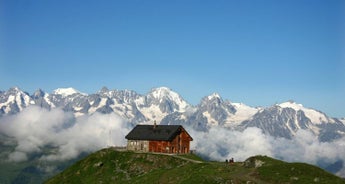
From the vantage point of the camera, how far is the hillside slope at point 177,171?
80125 millimetres

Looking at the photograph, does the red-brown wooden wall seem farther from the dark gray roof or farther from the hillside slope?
the hillside slope

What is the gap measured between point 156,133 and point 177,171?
3943 centimetres

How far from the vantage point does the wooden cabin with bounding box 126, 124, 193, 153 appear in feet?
425

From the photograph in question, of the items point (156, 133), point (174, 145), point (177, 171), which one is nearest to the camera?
point (177, 171)

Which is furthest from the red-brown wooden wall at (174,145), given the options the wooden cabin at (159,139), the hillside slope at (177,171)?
the hillside slope at (177,171)

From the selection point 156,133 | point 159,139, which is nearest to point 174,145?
point 159,139

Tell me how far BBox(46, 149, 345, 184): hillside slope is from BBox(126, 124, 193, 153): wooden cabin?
10140 mm

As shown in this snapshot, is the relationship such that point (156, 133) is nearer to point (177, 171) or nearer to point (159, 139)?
point (159, 139)

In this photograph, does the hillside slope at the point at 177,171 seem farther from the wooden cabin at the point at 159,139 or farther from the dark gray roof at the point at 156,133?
the dark gray roof at the point at 156,133

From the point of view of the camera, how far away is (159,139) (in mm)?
129625

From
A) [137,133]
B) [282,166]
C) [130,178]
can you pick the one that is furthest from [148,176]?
[137,133]

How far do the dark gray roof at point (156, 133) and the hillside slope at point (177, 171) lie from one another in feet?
36.9

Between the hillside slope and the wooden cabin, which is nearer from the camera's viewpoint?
the hillside slope

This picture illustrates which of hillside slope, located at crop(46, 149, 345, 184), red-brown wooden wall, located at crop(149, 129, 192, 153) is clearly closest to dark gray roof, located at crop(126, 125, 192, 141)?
red-brown wooden wall, located at crop(149, 129, 192, 153)
